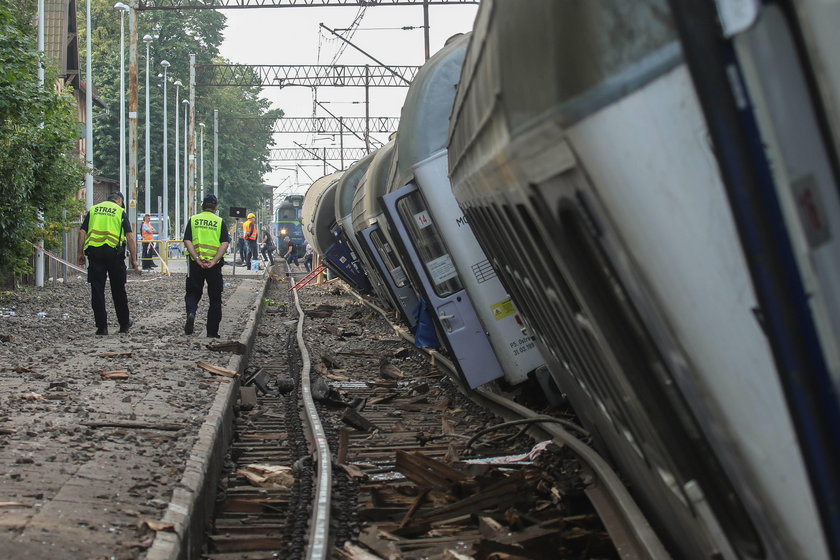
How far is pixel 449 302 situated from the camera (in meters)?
9.97

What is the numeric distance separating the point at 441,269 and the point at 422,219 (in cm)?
45

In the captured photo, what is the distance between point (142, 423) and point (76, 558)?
3859 millimetres

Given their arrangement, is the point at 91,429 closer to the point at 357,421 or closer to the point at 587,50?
the point at 357,421

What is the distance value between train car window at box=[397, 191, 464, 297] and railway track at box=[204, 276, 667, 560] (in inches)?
45.5

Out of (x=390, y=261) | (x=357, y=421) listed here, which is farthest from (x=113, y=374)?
(x=390, y=261)

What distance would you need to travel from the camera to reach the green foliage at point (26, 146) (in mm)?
16859

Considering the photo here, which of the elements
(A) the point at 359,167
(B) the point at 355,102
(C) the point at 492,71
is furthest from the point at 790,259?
(B) the point at 355,102

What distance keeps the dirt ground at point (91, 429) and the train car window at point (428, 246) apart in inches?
89.3

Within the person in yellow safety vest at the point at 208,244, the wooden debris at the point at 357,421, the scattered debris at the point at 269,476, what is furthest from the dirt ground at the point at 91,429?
the wooden debris at the point at 357,421

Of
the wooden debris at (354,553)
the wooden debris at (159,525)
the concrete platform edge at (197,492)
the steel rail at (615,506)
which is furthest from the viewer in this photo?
the wooden debris at (354,553)

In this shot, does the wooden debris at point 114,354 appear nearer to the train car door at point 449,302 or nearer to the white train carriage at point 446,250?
the white train carriage at point 446,250

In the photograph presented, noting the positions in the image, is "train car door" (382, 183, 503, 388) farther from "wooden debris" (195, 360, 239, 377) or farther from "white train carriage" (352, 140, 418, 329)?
"wooden debris" (195, 360, 239, 377)

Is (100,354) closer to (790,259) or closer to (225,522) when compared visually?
(225,522)

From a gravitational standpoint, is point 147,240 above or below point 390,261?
above
